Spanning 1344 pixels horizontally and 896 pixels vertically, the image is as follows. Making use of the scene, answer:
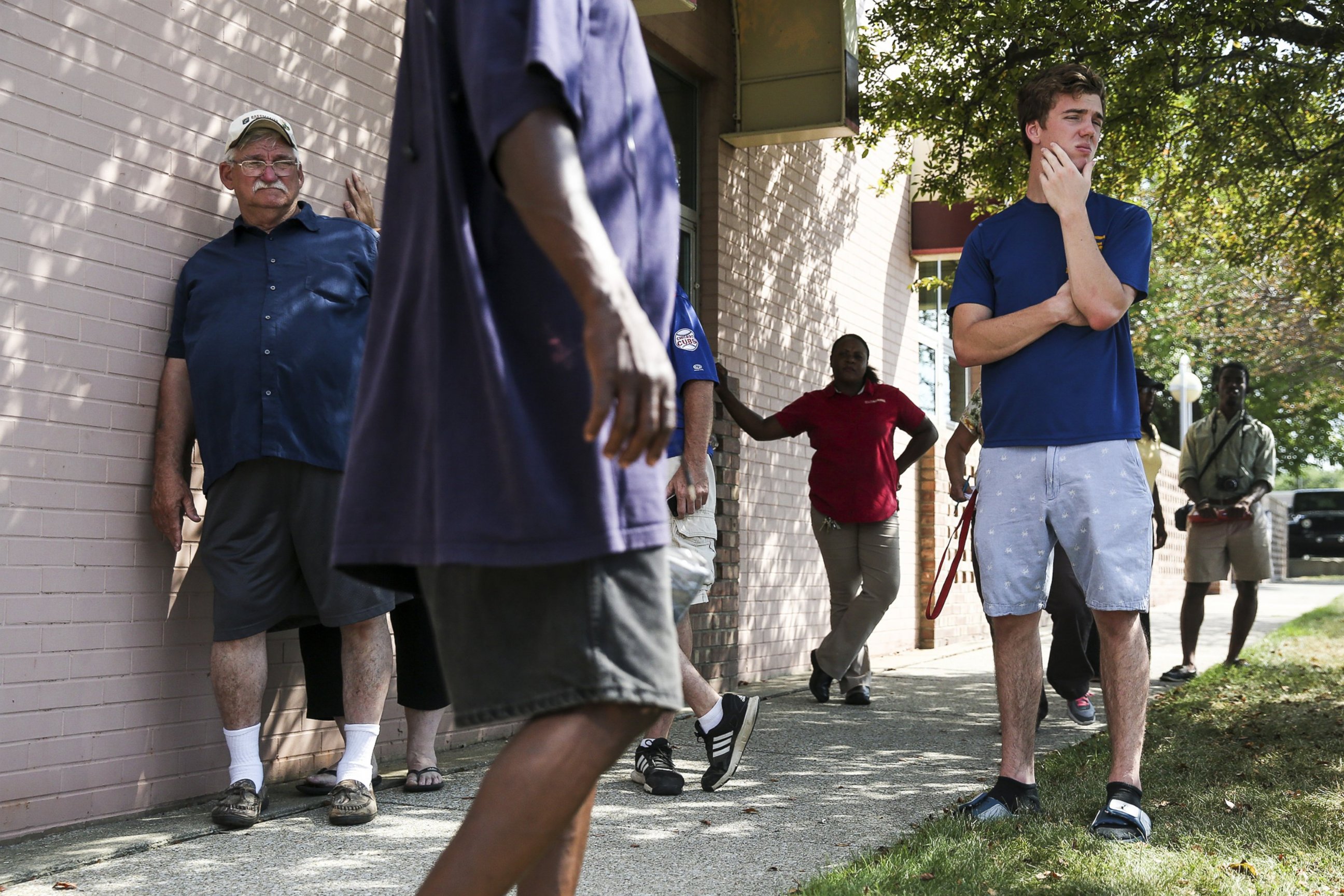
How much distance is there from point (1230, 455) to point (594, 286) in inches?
360

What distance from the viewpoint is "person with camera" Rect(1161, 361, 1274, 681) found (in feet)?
31.9

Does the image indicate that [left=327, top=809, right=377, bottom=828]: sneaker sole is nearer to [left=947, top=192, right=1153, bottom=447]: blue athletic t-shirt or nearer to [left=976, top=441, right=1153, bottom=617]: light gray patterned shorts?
[left=976, top=441, right=1153, bottom=617]: light gray patterned shorts

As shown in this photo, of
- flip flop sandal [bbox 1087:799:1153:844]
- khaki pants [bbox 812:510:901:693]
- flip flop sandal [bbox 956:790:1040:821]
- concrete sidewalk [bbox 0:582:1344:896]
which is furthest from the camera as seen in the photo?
khaki pants [bbox 812:510:901:693]

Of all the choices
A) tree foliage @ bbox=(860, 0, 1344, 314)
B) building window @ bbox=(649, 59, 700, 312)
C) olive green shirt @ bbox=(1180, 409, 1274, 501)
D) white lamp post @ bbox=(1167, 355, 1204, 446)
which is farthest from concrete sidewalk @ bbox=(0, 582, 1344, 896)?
white lamp post @ bbox=(1167, 355, 1204, 446)

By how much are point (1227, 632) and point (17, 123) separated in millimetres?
14056

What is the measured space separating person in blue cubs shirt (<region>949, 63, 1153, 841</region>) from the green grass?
22 cm

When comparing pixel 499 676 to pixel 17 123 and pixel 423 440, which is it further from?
pixel 17 123

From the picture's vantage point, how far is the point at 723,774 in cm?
491

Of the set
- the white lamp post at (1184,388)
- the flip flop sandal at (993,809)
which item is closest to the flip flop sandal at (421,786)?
the flip flop sandal at (993,809)

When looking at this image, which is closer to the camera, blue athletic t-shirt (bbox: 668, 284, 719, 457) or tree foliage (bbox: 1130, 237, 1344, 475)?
blue athletic t-shirt (bbox: 668, 284, 719, 457)

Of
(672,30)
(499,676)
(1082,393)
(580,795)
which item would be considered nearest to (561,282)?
(499,676)

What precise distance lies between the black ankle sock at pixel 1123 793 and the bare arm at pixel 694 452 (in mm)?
1743

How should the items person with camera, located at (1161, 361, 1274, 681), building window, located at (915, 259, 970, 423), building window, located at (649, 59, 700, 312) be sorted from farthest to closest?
1. building window, located at (915, 259, 970, 423)
2. person with camera, located at (1161, 361, 1274, 681)
3. building window, located at (649, 59, 700, 312)

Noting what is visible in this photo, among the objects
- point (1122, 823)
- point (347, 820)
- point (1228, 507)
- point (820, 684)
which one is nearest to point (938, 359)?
point (1228, 507)
